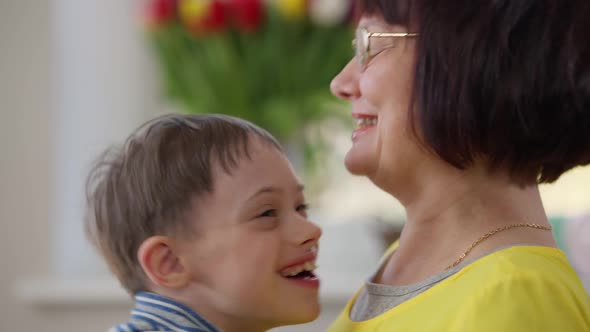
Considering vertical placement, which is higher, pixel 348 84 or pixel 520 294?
pixel 348 84

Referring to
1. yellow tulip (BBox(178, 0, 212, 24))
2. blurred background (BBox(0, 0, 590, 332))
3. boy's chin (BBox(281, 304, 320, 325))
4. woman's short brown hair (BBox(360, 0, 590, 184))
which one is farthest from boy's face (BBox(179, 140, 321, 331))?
yellow tulip (BBox(178, 0, 212, 24))

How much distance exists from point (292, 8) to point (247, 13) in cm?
14

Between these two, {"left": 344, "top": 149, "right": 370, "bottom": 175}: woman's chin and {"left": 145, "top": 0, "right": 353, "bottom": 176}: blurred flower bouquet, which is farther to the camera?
{"left": 145, "top": 0, "right": 353, "bottom": 176}: blurred flower bouquet

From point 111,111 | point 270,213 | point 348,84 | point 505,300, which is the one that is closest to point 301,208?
point 270,213

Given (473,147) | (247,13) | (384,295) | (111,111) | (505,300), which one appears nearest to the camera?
(505,300)

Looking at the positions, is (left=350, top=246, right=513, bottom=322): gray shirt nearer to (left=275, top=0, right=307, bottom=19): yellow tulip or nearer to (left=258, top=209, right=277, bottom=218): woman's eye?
(left=258, top=209, right=277, bottom=218): woman's eye

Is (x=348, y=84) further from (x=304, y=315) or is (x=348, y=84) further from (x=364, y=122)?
(x=304, y=315)

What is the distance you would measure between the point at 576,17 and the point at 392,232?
5.87ft

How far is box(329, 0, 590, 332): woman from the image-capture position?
41.1 inches

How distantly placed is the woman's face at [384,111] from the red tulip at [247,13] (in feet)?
5.51

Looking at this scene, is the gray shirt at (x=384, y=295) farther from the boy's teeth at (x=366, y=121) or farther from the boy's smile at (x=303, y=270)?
the boy's teeth at (x=366, y=121)

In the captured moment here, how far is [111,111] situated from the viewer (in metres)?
3.12

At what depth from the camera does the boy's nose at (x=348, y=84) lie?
4.31 ft

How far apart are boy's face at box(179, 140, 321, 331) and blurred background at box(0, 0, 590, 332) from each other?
1610mm
